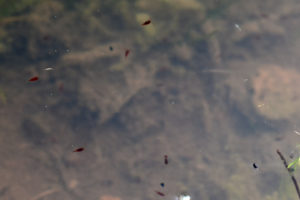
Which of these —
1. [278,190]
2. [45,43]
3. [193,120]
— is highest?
[45,43]

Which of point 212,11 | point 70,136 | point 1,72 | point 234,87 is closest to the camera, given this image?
point 1,72

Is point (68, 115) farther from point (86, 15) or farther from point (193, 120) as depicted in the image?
point (193, 120)

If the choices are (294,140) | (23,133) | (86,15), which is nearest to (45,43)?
(86,15)

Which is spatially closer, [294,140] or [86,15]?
[86,15]

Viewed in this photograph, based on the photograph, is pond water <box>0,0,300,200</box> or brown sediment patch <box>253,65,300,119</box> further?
brown sediment patch <box>253,65,300,119</box>

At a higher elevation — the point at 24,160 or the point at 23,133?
the point at 23,133

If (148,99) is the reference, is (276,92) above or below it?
below

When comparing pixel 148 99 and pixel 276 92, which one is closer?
pixel 148 99

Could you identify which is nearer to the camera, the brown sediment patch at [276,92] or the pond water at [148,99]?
the pond water at [148,99]
